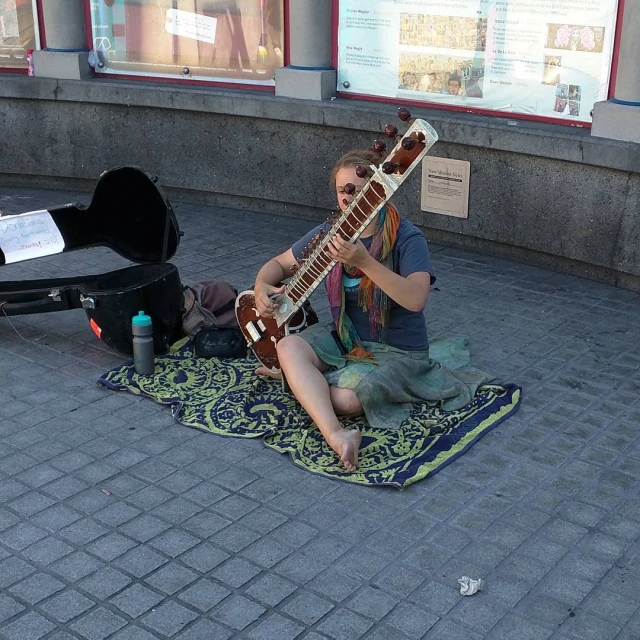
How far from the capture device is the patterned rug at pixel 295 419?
4000 mm

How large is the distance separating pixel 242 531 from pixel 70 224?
2.60 meters

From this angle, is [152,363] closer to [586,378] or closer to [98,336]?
[98,336]

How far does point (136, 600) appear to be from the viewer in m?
3.21

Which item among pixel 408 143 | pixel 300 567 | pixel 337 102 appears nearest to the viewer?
pixel 300 567

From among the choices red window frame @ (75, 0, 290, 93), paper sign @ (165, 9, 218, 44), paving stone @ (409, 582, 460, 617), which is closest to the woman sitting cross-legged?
paving stone @ (409, 582, 460, 617)

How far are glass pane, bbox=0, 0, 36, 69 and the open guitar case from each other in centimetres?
385

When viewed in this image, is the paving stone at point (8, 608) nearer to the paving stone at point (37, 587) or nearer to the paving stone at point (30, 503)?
the paving stone at point (37, 587)

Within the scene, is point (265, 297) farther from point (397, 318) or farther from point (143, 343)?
point (143, 343)

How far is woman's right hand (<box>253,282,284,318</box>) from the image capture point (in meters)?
4.49

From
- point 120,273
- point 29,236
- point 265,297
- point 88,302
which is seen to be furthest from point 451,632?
point 29,236

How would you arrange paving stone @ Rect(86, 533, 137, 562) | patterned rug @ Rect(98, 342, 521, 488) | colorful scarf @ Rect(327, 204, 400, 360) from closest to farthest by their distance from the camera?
paving stone @ Rect(86, 533, 137, 562) < patterned rug @ Rect(98, 342, 521, 488) < colorful scarf @ Rect(327, 204, 400, 360)

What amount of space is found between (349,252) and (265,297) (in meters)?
0.73

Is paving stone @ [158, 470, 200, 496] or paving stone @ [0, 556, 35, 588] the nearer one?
paving stone @ [0, 556, 35, 588]

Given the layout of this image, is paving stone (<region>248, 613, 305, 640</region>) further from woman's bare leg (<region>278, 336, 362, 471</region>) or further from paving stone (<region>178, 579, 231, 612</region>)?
woman's bare leg (<region>278, 336, 362, 471</region>)
